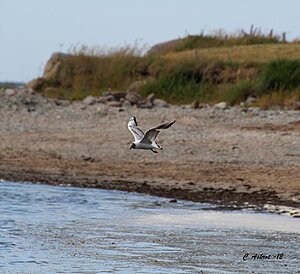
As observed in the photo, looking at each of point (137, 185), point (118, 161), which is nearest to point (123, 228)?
point (137, 185)

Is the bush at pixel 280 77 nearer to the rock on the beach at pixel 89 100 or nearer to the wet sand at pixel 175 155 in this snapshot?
the wet sand at pixel 175 155

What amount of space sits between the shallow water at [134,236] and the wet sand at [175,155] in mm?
682

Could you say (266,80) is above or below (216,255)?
above

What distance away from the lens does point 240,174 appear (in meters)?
13.9

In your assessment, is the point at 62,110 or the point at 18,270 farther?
the point at 62,110

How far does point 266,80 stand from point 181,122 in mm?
4447

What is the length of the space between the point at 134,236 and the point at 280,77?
41.4 feet

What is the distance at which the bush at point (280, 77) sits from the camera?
22594 millimetres

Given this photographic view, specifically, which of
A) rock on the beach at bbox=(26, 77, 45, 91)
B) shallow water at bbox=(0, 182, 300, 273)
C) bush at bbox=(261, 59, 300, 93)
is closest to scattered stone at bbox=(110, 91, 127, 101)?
bush at bbox=(261, 59, 300, 93)

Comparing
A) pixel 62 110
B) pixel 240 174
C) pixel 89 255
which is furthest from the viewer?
pixel 62 110

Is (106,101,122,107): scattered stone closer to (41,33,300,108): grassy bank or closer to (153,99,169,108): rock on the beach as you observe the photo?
(153,99,169,108): rock on the beach

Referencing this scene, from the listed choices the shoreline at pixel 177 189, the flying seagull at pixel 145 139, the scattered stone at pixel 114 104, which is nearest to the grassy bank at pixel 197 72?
the scattered stone at pixel 114 104

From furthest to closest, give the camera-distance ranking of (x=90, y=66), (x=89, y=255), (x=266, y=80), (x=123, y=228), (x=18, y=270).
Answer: (x=90, y=66) < (x=266, y=80) < (x=123, y=228) < (x=89, y=255) < (x=18, y=270)

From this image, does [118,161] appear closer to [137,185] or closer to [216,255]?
[137,185]
